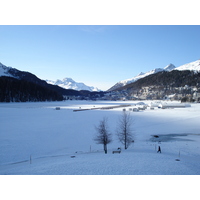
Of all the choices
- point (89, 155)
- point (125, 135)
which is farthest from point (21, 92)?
point (89, 155)

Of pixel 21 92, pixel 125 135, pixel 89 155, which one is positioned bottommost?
pixel 89 155

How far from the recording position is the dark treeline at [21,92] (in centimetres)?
10991

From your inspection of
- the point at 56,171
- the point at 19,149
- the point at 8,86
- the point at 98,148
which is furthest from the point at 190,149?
the point at 8,86

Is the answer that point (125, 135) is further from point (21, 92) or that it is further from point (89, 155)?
point (21, 92)

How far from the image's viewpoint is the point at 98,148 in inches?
739

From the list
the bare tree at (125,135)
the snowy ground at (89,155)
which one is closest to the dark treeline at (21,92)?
the snowy ground at (89,155)

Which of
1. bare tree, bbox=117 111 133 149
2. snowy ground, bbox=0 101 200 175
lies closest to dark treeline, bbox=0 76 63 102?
snowy ground, bbox=0 101 200 175

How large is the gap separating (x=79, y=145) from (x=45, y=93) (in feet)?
442

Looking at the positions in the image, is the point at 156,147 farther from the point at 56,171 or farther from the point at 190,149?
the point at 56,171

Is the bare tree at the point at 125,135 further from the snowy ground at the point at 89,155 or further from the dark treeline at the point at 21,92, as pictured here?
the dark treeline at the point at 21,92

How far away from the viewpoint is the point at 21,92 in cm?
12144

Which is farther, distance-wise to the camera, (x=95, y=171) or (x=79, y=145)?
(x=79, y=145)

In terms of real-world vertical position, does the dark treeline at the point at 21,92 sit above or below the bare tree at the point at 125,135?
above

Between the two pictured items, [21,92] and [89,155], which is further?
[21,92]
